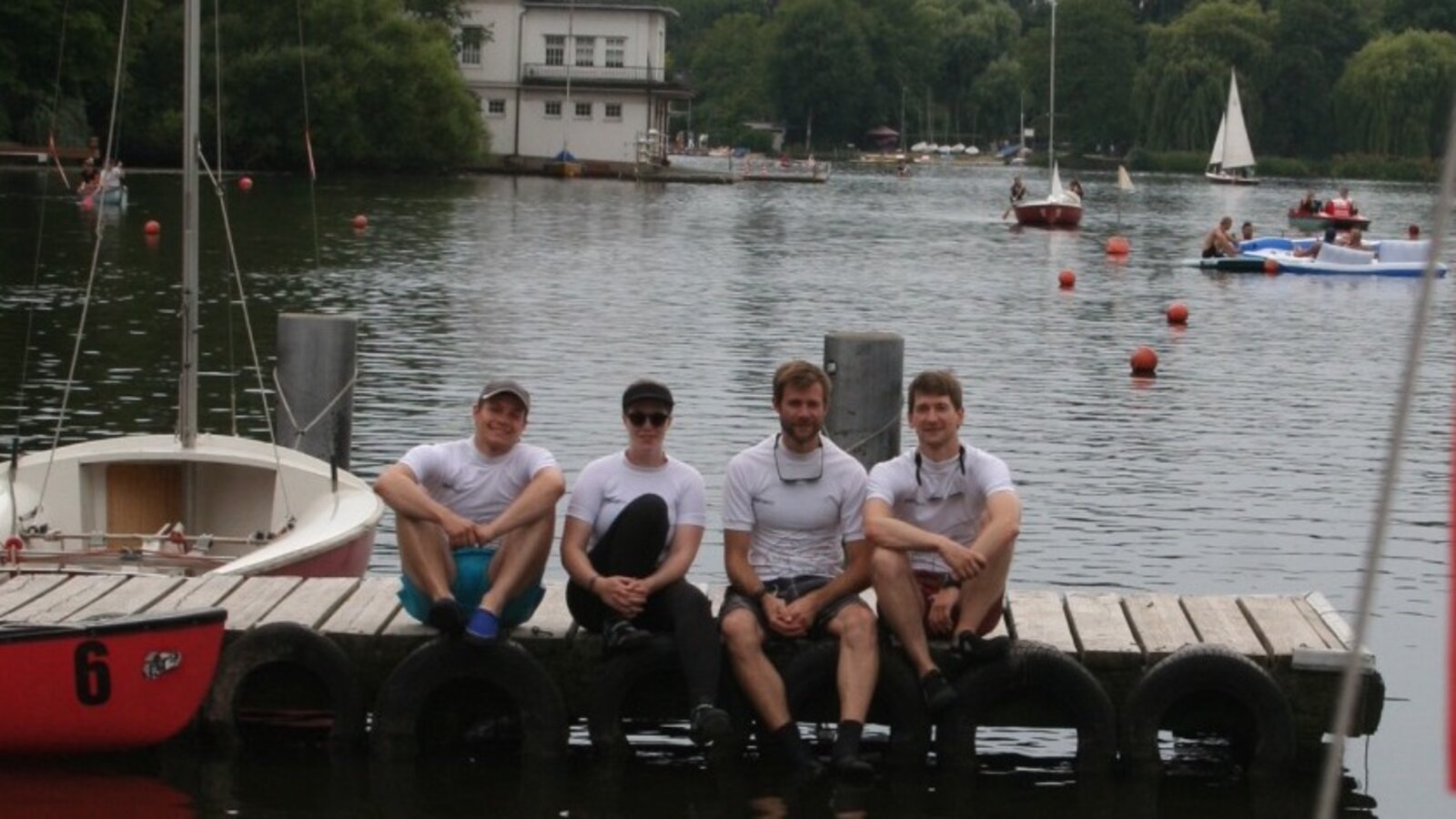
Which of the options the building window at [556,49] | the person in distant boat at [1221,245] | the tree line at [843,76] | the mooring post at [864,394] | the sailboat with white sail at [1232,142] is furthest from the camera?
the building window at [556,49]

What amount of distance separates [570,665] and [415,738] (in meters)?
0.78

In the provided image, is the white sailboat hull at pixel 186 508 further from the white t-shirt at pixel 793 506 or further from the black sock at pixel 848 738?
the black sock at pixel 848 738

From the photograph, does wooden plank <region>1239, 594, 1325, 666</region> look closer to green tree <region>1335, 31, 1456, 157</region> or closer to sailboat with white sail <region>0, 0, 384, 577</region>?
sailboat with white sail <region>0, 0, 384, 577</region>

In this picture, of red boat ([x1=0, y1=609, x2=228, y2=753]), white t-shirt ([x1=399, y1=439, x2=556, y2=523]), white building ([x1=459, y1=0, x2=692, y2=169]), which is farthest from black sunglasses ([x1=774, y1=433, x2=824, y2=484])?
white building ([x1=459, y1=0, x2=692, y2=169])

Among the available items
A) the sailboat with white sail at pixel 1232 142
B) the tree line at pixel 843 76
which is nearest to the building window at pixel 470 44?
the tree line at pixel 843 76

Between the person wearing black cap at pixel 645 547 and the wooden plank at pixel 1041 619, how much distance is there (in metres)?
1.55

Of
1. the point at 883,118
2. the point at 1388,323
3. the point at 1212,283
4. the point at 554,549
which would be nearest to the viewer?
the point at 554,549

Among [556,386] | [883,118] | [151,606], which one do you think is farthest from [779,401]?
[883,118]

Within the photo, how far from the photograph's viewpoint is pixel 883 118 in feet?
604

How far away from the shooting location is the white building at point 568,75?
362 feet

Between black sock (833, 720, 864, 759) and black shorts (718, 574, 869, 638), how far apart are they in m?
0.45

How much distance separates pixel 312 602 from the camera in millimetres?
11789

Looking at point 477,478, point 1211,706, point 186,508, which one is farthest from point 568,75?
point 1211,706

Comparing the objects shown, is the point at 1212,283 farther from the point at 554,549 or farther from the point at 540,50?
the point at 540,50
